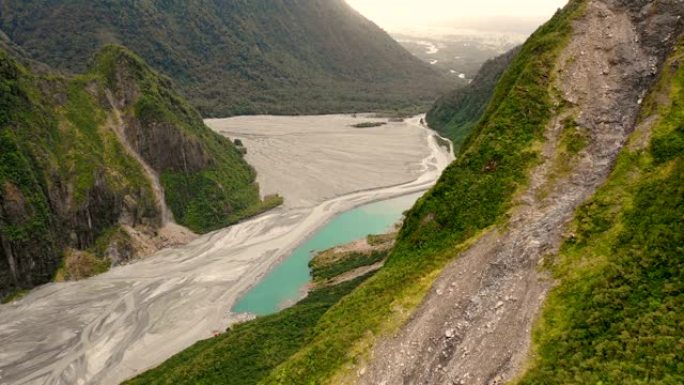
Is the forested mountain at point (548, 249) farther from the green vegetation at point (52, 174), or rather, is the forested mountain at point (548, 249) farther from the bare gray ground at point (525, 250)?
the green vegetation at point (52, 174)

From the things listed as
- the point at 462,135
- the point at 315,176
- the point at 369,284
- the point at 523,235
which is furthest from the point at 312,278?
the point at 462,135

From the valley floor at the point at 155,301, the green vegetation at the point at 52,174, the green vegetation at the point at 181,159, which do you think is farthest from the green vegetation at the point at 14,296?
the green vegetation at the point at 181,159

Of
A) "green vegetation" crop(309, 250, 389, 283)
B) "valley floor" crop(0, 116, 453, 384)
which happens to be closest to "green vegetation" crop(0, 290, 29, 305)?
"valley floor" crop(0, 116, 453, 384)

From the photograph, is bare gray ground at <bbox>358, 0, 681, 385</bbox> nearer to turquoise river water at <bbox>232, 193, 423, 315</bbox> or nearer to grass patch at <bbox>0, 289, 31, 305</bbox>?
turquoise river water at <bbox>232, 193, 423, 315</bbox>

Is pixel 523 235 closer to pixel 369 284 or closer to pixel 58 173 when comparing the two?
pixel 369 284

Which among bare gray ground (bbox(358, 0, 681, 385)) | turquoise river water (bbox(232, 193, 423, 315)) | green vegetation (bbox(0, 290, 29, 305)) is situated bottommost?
turquoise river water (bbox(232, 193, 423, 315))

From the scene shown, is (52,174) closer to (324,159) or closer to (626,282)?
(626,282)

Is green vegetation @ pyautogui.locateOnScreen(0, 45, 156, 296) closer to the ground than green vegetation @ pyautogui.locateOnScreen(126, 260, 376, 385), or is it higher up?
higher up
